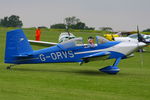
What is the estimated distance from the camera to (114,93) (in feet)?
27.2

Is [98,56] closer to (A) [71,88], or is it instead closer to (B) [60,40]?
(A) [71,88]

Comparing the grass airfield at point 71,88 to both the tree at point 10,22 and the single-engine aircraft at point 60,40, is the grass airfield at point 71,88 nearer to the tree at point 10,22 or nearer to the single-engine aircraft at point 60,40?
the single-engine aircraft at point 60,40

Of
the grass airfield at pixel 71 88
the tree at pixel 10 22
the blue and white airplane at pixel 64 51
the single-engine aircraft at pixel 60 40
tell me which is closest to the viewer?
the grass airfield at pixel 71 88

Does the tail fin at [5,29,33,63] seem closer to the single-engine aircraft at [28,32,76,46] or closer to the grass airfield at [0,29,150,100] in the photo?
the grass airfield at [0,29,150,100]

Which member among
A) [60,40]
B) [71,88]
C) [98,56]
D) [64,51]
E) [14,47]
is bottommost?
[60,40]

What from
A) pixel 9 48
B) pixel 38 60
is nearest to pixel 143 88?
pixel 38 60

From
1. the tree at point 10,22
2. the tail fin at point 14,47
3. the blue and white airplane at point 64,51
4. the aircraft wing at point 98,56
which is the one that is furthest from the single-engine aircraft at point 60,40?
the tree at point 10,22

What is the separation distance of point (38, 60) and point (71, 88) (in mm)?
4060

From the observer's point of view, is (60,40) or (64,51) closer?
(64,51)

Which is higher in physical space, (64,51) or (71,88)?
(64,51)

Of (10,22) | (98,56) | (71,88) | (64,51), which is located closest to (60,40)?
(64,51)

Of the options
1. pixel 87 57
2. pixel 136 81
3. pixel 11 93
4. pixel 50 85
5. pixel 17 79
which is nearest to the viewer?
pixel 11 93

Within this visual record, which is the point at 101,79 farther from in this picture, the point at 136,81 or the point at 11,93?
the point at 11,93

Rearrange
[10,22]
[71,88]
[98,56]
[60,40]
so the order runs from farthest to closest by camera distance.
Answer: [10,22] < [60,40] < [98,56] < [71,88]
